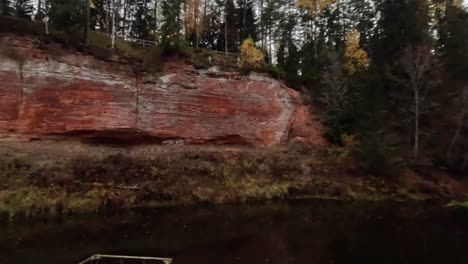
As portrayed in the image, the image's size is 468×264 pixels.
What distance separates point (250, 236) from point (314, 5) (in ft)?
102

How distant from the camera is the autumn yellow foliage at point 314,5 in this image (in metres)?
37.8

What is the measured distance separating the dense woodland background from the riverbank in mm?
1985

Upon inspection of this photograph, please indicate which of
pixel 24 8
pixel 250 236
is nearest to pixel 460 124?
pixel 250 236

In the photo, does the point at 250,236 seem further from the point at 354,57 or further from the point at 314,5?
the point at 314,5

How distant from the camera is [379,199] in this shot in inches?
920

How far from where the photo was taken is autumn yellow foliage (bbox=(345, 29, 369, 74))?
1322 inches

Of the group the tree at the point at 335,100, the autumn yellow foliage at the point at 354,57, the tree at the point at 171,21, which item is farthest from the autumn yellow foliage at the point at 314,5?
the tree at the point at 171,21

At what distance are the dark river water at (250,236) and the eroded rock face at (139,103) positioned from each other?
25.1 feet

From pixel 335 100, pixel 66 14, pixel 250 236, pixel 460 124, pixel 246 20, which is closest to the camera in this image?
pixel 250 236

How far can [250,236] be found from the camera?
12883mm

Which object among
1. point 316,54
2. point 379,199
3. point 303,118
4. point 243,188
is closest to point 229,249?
point 243,188

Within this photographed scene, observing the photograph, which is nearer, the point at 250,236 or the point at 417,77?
the point at 250,236

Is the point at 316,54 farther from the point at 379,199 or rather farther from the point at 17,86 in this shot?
the point at 17,86

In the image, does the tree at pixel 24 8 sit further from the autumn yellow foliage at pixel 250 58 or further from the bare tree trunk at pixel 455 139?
the bare tree trunk at pixel 455 139
